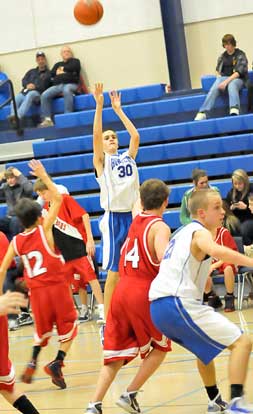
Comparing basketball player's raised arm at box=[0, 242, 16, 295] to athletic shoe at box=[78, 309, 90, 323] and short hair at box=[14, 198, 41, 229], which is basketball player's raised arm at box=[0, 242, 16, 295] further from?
athletic shoe at box=[78, 309, 90, 323]

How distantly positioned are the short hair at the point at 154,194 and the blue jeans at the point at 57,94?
890 cm

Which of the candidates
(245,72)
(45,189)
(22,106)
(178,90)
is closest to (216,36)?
(178,90)

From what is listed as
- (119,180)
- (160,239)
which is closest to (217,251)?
(160,239)

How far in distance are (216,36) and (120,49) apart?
67.0 inches

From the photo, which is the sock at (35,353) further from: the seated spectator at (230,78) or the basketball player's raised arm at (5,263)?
the seated spectator at (230,78)

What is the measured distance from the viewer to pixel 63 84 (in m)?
14.6

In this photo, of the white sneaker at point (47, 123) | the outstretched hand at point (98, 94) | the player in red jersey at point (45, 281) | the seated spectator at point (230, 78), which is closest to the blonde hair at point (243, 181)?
the seated spectator at point (230, 78)

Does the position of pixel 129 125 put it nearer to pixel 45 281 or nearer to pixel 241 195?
pixel 45 281

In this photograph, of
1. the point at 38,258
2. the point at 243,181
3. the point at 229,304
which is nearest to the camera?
the point at 38,258

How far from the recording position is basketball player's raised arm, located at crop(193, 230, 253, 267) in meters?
4.78

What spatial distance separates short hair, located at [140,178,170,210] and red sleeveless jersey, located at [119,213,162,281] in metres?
0.07

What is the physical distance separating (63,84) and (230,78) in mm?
2982

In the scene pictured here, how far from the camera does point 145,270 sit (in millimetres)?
5637

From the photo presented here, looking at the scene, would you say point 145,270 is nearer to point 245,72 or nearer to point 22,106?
point 245,72
